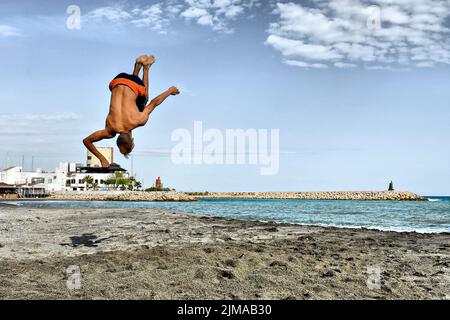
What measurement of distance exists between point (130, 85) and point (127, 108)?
0.29 meters

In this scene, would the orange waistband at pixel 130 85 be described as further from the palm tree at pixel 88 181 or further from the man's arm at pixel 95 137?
the palm tree at pixel 88 181

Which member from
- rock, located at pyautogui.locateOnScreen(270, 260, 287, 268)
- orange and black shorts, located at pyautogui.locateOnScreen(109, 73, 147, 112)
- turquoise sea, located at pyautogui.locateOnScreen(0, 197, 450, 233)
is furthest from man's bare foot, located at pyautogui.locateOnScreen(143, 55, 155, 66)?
turquoise sea, located at pyautogui.locateOnScreen(0, 197, 450, 233)

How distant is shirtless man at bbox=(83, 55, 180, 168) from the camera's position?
487 centimetres

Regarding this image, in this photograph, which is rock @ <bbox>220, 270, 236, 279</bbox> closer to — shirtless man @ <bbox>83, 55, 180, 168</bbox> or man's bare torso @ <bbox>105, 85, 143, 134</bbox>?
shirtless man @ <bbox>83, 55, 180, 168</bbox>

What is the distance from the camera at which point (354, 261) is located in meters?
10.7

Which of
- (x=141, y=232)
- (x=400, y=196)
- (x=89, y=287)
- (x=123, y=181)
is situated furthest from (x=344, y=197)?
(x=89, y=287)

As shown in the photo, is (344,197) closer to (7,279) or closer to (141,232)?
(141,232)

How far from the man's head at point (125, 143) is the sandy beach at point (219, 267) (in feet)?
10.9

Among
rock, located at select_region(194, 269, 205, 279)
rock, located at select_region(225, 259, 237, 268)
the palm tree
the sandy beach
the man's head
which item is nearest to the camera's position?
the man's head

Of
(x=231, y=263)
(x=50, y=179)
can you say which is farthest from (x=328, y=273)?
(x=50, y=179)

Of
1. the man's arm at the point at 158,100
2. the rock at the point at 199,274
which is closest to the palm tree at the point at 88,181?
the rock at the point at 199,274

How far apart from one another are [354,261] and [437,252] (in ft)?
12.2
